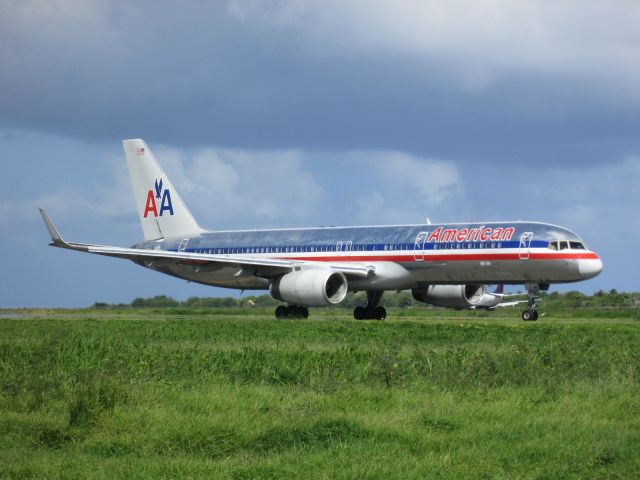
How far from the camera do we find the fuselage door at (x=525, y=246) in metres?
35.9

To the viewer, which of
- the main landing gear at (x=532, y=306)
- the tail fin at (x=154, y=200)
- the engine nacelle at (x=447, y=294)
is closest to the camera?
the main landing gear at (x=532, y=306)

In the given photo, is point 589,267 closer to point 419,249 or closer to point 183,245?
point 419,249

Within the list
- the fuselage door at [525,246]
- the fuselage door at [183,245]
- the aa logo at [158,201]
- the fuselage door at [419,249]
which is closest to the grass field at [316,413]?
the fuselage door at [525,246]

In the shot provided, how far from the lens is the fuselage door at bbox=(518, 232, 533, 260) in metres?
35.9

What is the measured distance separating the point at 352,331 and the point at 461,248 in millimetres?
10739

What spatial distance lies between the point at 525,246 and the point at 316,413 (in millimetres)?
25066

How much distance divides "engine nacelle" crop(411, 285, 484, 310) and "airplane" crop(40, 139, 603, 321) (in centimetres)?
4

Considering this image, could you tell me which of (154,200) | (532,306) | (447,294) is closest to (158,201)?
(154,200)

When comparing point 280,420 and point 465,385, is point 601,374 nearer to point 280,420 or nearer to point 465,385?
point 465,385

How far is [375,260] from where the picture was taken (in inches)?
1570

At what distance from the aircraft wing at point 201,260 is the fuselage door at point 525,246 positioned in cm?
632

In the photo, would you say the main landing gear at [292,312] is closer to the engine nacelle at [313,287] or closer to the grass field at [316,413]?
the engine nacelle at [313,287]

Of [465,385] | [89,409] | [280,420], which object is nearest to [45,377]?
[89,409]

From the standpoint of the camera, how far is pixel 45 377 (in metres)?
15.2
